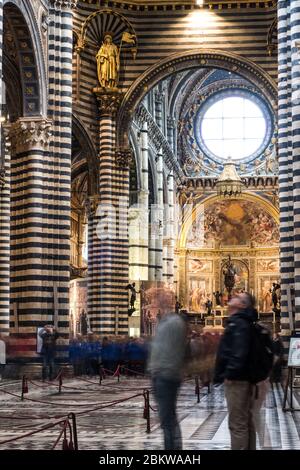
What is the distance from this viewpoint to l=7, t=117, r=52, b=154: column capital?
24.8 metres

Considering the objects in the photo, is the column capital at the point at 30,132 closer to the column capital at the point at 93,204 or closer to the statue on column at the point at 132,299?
the column capital at the point at 93,204

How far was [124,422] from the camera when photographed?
13.5m

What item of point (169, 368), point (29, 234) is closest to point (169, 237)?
point (29, 234)

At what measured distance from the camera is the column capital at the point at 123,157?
35844 millimetres

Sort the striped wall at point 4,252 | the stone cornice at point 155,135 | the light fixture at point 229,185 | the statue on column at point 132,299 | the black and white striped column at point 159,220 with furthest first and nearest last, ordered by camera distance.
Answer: the light fixture at point 229,185 < the black and white striped column at point 159,220 < the stone cornice at point 155,135 < the statue on column at point 132,299 < the striped wall at point 4,252

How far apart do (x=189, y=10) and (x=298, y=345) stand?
22110mm

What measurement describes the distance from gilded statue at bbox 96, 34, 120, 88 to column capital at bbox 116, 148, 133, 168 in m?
2.41

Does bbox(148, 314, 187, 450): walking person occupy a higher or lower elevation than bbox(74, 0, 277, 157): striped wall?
lower

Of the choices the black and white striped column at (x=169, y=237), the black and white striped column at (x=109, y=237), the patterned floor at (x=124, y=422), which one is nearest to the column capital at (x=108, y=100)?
the black and white striped column at (x=109, y=237)

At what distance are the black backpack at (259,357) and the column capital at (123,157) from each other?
28.2 metres

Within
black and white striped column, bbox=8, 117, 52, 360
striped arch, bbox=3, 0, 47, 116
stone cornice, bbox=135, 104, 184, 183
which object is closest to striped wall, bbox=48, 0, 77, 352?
black and white striped column, bbox=8, 117, 52, 360

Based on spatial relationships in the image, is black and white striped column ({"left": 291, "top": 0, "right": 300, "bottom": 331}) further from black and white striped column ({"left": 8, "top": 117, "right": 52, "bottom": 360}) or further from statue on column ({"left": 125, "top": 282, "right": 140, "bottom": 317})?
statue on column ({"left": 125, "top": 282, "right": 140, "bottom": 317})

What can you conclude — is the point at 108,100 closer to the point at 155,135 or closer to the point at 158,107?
the point at 155,135

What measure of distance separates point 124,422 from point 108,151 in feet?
75.1
